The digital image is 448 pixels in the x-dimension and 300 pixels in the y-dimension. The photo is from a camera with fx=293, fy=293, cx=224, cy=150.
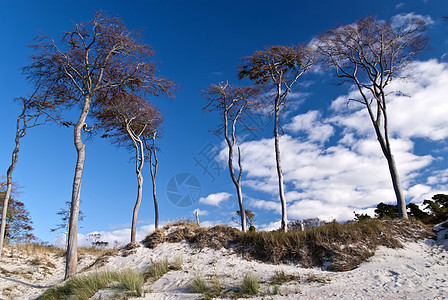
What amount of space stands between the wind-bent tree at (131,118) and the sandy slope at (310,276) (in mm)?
7026

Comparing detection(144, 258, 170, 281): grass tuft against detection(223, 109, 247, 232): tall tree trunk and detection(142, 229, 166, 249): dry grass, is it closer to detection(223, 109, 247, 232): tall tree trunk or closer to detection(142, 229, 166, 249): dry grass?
detection(142, 229, 166, 249): dry grass

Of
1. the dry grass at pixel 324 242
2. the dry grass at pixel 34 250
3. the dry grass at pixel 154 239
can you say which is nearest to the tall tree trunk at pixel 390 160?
the dry grass at pixel 324 242

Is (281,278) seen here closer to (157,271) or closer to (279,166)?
(157,271)

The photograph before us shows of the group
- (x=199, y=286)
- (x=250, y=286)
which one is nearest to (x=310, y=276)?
(x=250, y=286)

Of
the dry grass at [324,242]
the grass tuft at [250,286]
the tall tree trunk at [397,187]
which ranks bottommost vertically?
the grass tuft at [250,286]

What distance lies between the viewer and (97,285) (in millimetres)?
9242

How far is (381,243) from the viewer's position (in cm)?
1080

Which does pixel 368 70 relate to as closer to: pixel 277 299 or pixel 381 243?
pixel 381 243

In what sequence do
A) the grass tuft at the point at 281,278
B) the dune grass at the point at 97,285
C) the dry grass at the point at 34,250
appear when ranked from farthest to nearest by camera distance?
the dry grass at the point at 34,250
the dune grass at the point at 97,285
the grass tuft at the point at 281,278

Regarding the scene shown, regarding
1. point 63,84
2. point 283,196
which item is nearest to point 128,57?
point 63,84

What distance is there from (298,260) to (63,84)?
15565 millimetres

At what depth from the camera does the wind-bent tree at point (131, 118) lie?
19062 millimetres

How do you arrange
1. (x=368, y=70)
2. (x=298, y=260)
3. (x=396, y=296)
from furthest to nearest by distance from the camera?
(x=368, y=70) → (x=298, y=260) → (x=396, y=296)

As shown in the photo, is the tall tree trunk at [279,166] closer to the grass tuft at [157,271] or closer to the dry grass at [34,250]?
the grass tuft at [157,271]
